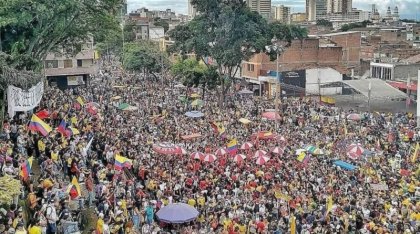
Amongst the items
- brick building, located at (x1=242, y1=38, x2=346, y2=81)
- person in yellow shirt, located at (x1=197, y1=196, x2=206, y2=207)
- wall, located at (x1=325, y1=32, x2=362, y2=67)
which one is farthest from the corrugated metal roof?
person in yellow shirt, located at (x1=197, y1=196, x2=206, y2=207)

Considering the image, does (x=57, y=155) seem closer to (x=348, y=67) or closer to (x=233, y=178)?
(x=233, y=178)

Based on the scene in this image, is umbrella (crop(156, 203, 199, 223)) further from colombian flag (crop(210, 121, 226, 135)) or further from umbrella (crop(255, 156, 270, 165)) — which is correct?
colombian flag (crop(210, 121, 226, 135))

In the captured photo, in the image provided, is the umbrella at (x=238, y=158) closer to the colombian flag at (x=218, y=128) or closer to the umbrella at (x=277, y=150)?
the umbrella at (x=277, y=150)

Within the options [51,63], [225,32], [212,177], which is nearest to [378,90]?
[225,32]

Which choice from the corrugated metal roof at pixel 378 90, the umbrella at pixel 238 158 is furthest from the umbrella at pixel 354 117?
the umbrella at pixel 238 158

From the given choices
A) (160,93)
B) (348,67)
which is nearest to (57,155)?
(160,93)

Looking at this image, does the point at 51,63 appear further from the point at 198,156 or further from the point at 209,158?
the point at 209,158
